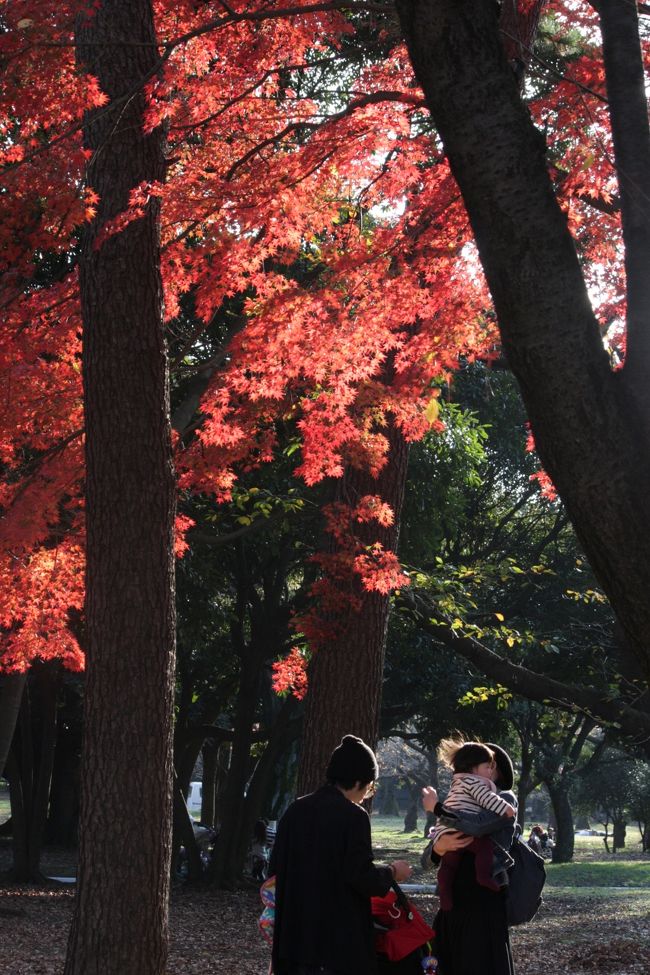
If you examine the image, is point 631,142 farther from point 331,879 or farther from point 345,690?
point 345,690

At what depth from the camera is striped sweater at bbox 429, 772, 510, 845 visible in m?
5.16

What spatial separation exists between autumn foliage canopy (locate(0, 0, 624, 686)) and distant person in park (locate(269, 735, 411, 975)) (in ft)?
12.9

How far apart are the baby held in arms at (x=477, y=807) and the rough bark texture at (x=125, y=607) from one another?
2149 millimetres

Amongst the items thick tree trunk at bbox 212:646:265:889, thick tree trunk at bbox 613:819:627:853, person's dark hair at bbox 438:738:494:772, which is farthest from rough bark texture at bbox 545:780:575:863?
person's dark hair at bbox 438:738:494:772

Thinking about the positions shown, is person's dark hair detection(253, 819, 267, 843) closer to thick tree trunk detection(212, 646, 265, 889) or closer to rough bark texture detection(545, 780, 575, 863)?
thick tree trunk detection(212, 646, 265, 889)

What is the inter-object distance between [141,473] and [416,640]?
1692 cm

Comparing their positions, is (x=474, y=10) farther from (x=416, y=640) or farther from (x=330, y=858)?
(x=416, y=640)

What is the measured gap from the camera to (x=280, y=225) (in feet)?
28.2

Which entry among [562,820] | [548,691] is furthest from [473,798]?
[562,820]

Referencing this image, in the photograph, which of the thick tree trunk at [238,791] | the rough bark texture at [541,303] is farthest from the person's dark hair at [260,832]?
the rough bark texture at [541,303]

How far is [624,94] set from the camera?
4.37 metres

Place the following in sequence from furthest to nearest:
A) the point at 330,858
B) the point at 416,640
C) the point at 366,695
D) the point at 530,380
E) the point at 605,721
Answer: the point at 416,640 → the point at 605,721 → the point at 366,695 → the point at 330,858 → the point at 530,380

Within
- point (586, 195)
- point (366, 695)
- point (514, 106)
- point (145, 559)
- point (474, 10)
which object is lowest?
point (366, 695)

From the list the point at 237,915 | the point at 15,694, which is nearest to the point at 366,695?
the point at 15,694
